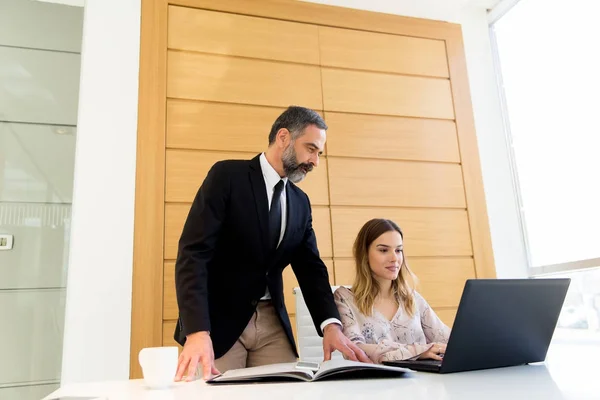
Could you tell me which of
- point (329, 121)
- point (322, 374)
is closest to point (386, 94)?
point (329, 121)

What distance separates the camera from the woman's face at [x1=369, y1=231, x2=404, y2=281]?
2.07m

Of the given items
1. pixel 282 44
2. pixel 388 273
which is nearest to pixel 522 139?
pixel 282 44

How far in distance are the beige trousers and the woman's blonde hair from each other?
0.38m

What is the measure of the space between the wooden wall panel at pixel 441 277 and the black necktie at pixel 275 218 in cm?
157

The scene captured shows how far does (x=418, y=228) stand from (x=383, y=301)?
4.31 ft

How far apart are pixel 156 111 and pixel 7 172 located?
36.4 inches

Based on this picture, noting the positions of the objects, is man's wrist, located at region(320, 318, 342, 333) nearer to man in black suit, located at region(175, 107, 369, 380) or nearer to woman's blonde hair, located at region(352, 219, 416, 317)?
man in black suit, located at region(175, 107, 369, 380)

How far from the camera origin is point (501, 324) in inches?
43.1

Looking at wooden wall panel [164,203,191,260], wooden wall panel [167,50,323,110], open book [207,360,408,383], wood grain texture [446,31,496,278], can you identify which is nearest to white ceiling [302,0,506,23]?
wood grain texture [446,31,496,278]

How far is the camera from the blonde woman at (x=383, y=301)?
1894 millimetres

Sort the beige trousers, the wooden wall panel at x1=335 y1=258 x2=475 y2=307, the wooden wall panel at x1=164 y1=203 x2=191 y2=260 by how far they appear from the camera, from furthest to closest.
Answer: the wooden wall panel at x1=335 y1=258 x2=475 y2=307
the wooden wall panel at x1=164 y1=203 x2=191 y2=260
the beige trousers

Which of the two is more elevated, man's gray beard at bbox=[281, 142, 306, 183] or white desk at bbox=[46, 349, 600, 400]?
man's gray beard at bbox=[281, 142, 306, 183]

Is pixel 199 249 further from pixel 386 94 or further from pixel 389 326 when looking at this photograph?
pixel 386 94

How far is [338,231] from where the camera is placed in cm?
310
